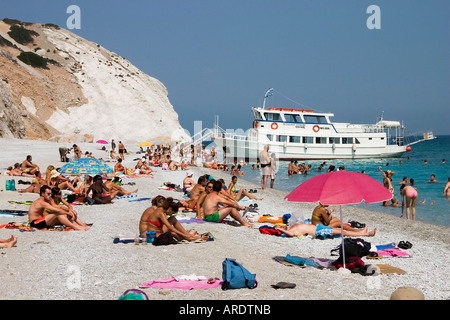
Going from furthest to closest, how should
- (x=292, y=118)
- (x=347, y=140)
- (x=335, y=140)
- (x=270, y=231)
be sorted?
(x=347, y=140) < (x=335, y=140) < (x=292, y=118) < (x=270, y=231)

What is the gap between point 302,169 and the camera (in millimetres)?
34656

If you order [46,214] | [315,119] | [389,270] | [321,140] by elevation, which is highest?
[315,119]

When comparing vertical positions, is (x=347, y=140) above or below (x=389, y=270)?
above

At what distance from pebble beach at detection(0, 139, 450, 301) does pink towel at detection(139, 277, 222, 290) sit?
0.12 m

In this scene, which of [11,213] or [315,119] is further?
[315,119]

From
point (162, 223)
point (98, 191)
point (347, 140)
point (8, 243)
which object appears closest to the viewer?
point (8, 243)

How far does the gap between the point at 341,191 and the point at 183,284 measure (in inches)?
107

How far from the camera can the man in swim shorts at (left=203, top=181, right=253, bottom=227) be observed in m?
11.5

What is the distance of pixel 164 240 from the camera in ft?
28.7

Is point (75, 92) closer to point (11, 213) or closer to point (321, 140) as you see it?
point (321, 140)

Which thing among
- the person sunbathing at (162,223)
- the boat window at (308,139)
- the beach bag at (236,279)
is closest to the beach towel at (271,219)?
the person sunbathing at (162,223)

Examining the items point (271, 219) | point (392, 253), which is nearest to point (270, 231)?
point (271, 219)

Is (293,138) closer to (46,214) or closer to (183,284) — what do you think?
(46,214)

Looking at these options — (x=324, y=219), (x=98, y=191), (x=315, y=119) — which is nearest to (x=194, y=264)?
(x=324, y=219)
